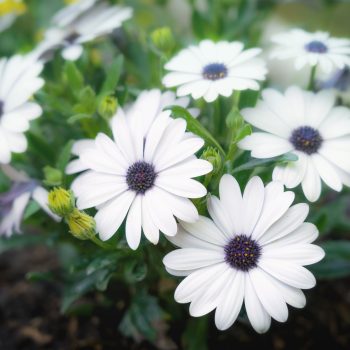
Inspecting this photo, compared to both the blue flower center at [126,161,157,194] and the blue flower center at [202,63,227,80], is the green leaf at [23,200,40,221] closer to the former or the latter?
the blue flower center at [126,161,157,194]

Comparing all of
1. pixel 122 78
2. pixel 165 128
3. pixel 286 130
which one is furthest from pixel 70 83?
pixel 286 130

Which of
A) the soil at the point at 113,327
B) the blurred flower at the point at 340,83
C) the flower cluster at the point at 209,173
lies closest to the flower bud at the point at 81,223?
the flower cluster at the point at 209,173

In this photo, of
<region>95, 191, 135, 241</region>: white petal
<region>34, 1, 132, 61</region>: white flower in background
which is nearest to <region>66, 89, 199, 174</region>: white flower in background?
<region>95, 191, 135, 241</region>: white petal

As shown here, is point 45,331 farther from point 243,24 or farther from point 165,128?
point 243,24

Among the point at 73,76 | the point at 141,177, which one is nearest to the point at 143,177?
the point at 141,177

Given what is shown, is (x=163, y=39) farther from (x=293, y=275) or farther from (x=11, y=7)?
(x=11, y=7)

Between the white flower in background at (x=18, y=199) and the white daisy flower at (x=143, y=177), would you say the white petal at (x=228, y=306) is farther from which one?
the white flower in background at (x=18, y=199)
